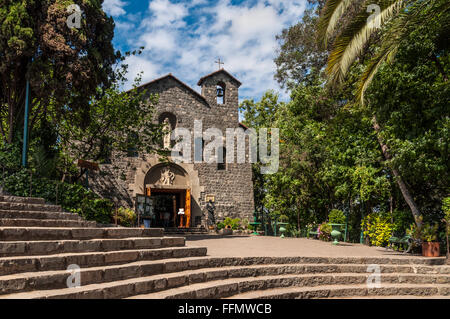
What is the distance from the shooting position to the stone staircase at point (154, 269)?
Result: 13.6 ft

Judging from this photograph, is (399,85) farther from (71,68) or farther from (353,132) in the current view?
(71,68)

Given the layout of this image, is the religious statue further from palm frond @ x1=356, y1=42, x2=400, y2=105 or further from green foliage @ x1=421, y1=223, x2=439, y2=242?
palm frond @ x1=356, y1=42, x2=400, y2=105

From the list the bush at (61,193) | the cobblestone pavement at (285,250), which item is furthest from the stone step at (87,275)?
the bush at (61,193)

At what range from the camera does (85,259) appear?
15.4ft

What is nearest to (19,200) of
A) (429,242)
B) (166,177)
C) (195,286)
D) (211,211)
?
(195,286)

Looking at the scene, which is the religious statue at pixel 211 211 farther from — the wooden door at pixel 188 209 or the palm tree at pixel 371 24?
the palm tree at pixel 371 24

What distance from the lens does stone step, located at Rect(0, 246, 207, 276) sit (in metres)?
4.02

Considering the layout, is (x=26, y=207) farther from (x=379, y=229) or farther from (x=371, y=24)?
(x=379, y=229)

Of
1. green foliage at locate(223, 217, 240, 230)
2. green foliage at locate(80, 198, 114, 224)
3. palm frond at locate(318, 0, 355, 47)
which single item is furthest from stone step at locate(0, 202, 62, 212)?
green foliage at locate(223, 217, 240, 230)

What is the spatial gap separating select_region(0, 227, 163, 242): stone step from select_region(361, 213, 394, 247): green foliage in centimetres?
767

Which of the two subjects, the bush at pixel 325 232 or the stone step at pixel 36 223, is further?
the bush at pixel 325 232

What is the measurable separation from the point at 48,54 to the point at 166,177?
942 cm

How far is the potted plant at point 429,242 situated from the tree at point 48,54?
31.4ft
